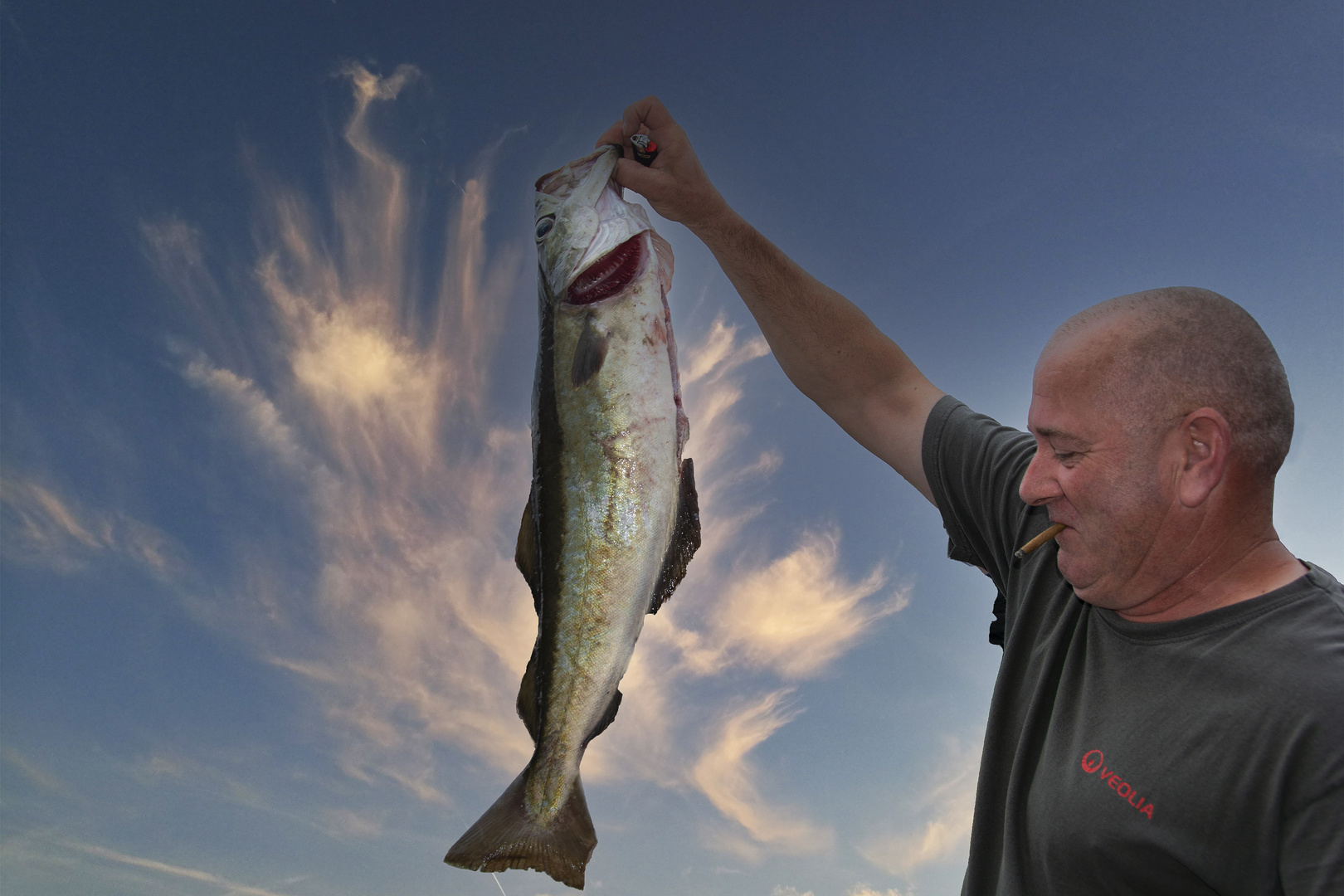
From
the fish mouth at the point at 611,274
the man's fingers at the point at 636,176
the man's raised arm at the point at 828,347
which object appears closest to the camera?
the fish mouth at the point at 611,274

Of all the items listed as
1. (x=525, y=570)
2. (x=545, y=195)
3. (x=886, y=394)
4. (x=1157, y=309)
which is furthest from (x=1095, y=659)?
(x=545, y=195)

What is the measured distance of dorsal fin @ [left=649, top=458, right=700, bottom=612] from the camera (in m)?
3.26

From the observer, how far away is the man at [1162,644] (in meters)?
2.09

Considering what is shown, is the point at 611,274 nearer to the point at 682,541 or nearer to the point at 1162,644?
the point at 682,541

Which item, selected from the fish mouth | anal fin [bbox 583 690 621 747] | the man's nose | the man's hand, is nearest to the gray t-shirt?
the man's nose

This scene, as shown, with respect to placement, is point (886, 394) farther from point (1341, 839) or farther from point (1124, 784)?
point (1341, 839)

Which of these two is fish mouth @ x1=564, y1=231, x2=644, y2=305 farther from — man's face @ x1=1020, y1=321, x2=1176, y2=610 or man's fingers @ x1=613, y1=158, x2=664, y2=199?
man's face @ x1=1020, y1=321, x2=1176, y2=610

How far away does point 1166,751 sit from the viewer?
231 centimetres

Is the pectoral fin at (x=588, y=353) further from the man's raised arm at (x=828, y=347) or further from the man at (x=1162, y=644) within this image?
the man at (x=1162, y=644)

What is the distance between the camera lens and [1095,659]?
2721 mm

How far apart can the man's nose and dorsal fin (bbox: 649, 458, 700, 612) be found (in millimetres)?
1223

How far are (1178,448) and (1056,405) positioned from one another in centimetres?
38

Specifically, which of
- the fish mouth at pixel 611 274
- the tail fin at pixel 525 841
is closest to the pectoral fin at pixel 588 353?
the fish mouth at pixel 611 274

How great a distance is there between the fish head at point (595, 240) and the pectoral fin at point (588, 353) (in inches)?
5.0
